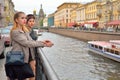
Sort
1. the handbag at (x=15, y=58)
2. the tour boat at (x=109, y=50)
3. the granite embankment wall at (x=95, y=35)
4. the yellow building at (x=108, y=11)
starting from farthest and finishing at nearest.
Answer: the yellow building at (x=108, y=11), the granite embankment wall at (x=95, y=35), the tour boat at (x=109, y=50), the handbag at (x=15, y=58)

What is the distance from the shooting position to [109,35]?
44344 millimetres

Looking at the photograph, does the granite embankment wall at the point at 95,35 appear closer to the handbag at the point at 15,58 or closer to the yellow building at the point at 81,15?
the yellow building at the point at 81,15

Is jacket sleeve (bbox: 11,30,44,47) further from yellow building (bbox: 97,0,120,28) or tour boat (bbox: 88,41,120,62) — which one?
yellow building (bbox: 97,0,120,28)

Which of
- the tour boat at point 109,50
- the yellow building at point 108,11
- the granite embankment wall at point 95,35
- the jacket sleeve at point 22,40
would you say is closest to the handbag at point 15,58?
the jacket sleeve at point 22,40

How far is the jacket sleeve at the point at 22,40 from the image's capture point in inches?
167

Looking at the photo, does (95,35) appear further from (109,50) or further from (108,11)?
(109,50)

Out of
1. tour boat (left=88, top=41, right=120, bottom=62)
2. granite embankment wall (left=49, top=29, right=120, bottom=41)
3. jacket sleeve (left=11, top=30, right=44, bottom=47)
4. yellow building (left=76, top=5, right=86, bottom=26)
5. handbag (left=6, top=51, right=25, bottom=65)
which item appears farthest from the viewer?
yellow building (left=76, top=5, right=86, bottom=26)

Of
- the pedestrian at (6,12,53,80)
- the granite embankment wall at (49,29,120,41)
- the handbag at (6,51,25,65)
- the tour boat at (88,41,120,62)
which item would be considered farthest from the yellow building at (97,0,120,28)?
the handbag at (6,51,25,65)

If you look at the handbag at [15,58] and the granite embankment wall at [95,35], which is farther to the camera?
the granite embankment wall at [95,35]

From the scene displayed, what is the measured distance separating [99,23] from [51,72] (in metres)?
79.5

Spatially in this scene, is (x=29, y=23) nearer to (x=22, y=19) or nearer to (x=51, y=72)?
(x=22, y=19)

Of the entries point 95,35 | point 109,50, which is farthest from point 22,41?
point 95,35

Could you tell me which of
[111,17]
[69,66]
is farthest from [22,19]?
[111,17]

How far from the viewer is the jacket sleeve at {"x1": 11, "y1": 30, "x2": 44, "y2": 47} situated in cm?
425
